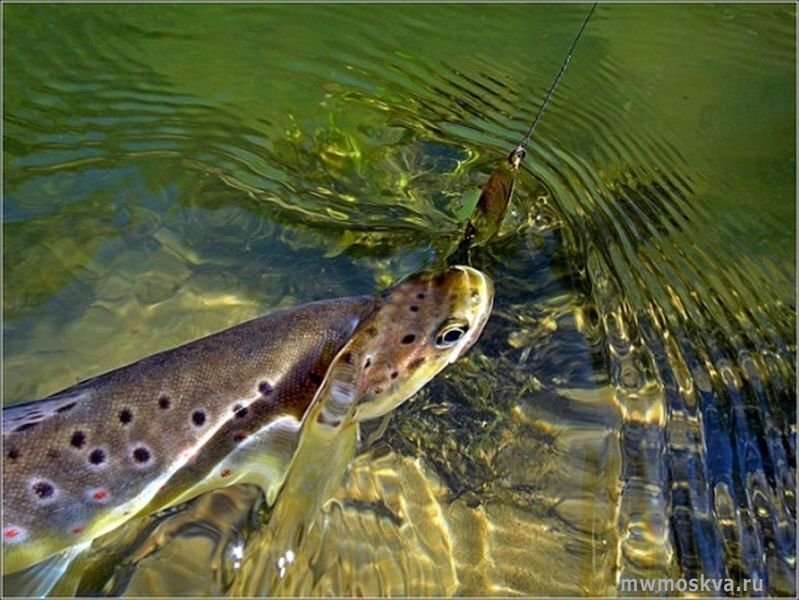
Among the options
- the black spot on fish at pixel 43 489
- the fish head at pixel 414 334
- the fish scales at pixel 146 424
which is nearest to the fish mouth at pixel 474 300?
the fish head at pixel 414 334

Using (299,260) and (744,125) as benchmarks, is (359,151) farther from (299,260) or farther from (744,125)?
(744,125)

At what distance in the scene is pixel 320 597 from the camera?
9.20 ft

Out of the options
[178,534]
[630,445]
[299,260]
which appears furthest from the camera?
[299,260]

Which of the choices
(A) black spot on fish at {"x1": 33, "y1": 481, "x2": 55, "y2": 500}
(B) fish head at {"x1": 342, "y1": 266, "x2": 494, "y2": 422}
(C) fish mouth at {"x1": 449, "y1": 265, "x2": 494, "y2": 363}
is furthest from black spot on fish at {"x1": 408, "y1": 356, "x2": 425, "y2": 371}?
(A) black spot on fish at {"x1": 33, "y1": 481, "x2": 55, "y2": 500}

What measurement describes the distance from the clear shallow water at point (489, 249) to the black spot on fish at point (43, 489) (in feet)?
1.53

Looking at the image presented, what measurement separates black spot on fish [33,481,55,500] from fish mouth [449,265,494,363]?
138 centimetres

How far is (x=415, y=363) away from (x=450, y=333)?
16 cm

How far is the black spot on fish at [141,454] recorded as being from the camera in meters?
2.65

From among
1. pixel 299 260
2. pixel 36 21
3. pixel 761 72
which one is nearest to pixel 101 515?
pixel 299 260

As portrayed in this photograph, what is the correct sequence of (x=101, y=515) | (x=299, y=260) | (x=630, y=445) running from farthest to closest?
1. (x=299, y=260)
2. (x=630, y=445)
3. (x=101, y=515)

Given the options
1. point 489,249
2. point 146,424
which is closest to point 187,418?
point 146,424

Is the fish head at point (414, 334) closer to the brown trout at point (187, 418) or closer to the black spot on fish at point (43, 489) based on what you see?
the brown trout at point (187, 418)

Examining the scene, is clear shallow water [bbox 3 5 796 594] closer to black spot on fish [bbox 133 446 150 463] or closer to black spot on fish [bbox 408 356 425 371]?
black spot on fish [bbox 408 356 425 371]

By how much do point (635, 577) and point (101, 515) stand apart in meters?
1.74
